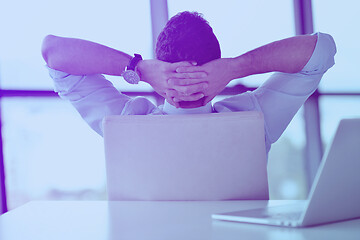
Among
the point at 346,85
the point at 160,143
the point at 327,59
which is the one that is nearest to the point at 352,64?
the point at 346,85

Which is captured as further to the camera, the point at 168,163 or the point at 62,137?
the point at 62,137

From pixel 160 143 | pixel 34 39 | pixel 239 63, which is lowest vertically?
pixel 160 143

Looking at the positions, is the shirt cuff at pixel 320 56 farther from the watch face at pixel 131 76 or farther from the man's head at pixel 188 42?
the watch face at pixel 131 76

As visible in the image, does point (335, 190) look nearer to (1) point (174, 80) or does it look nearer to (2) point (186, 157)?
(2) point (186, 157)

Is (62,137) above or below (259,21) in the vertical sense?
below

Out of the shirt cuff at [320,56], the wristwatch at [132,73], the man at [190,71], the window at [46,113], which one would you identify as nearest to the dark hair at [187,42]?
the man at [190,71]

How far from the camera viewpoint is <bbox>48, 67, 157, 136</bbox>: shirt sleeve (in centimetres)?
185

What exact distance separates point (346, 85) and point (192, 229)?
4026 mm

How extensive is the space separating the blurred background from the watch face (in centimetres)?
165

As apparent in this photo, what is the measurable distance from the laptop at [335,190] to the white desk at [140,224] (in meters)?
0.01

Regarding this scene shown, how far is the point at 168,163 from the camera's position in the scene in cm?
129

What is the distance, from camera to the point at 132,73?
1.69 m

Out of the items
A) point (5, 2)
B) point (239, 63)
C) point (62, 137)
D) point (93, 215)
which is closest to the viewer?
point (93, 215)

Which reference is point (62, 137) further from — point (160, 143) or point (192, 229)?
point (192, 229)
